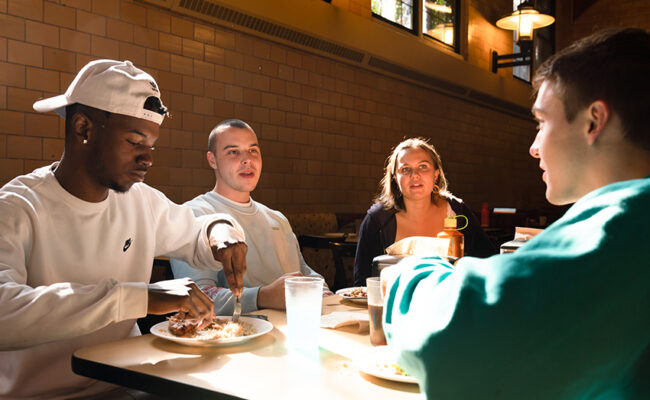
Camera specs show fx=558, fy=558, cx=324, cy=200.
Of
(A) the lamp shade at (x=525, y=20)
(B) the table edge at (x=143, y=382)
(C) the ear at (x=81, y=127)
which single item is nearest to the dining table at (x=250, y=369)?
(B) the table edge at (x=143, y=382)

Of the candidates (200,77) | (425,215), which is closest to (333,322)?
(425,215)

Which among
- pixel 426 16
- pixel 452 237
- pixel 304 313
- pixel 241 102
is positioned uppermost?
pixel 426 16

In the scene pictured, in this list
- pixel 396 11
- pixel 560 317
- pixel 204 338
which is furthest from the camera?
pixel 396 11

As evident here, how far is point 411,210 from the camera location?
3385 millimetres

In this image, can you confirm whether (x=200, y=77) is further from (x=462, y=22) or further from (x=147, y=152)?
(x=462, y=22)

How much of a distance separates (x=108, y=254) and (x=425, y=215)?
209 centimetres

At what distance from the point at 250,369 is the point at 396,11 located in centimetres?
664

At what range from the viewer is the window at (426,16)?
695 cm

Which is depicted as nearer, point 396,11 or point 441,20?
point 396,11

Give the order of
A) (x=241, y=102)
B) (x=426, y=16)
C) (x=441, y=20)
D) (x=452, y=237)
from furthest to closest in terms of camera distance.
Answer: (x=441, y=20)
(x=426, y=16)
(x=241, y=102)
(x=452, y=237)

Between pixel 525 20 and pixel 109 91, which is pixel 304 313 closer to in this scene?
pixel 109 91

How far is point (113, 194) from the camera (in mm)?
1830

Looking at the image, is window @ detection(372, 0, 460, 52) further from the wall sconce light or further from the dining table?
the dining table

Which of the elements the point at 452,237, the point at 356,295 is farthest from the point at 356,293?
the point at 452,237
